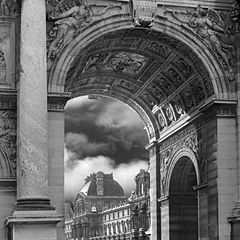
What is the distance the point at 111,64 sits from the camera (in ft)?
109

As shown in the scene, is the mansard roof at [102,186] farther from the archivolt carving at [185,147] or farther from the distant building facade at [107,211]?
the archivolt carving at [185,147]

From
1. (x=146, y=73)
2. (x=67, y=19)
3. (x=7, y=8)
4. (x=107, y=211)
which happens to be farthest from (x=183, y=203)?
(x=107, y=211)

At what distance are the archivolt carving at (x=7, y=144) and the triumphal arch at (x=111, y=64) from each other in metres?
0.03

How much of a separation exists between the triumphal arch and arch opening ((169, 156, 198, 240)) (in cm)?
63

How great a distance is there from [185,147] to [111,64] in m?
4.81

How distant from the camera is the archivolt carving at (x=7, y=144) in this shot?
2530 centimetres

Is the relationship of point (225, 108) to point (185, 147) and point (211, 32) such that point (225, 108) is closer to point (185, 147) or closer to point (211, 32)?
point (211, 32)

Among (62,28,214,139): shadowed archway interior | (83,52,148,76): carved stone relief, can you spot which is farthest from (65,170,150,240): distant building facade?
(83,52,148,76): carved stone relief

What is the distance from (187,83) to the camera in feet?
98.2

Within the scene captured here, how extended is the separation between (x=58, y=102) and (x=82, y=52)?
229 centimetres

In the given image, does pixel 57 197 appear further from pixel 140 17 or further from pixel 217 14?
pixel 217 14

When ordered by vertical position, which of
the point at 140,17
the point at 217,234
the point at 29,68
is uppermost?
the point at 140,17

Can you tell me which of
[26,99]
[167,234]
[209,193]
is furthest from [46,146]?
[167,234]

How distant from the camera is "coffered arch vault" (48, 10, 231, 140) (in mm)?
27031
